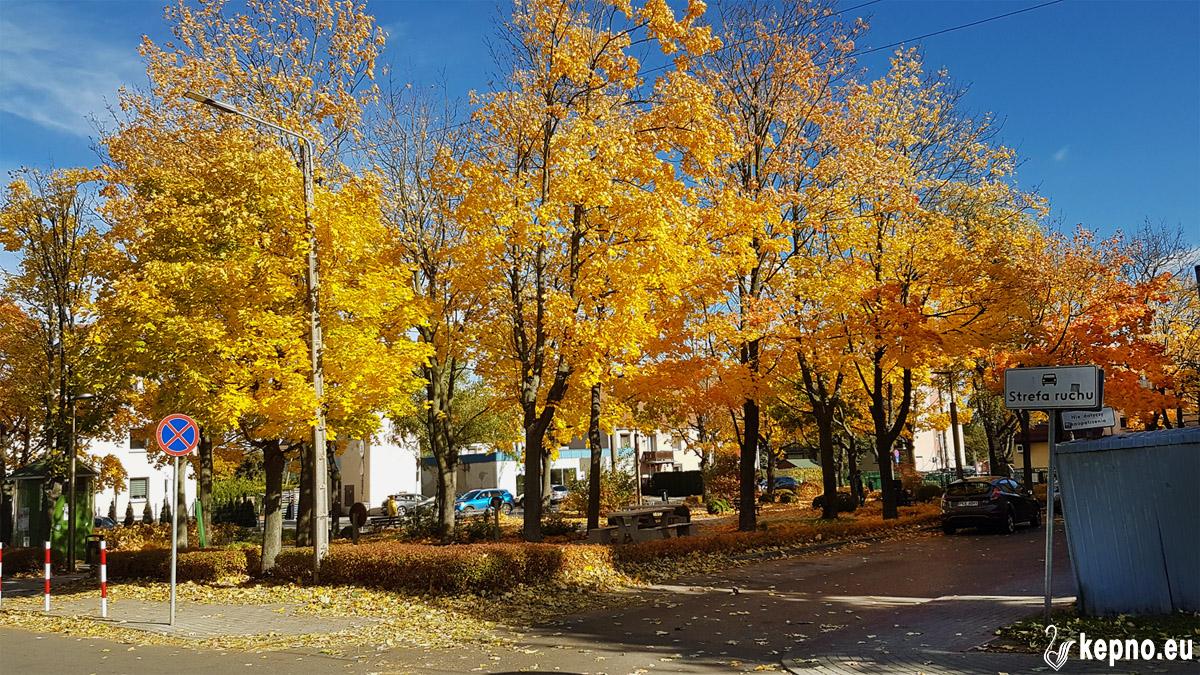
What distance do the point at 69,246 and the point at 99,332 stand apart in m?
7.55

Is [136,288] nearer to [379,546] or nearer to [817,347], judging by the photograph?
[379,546]

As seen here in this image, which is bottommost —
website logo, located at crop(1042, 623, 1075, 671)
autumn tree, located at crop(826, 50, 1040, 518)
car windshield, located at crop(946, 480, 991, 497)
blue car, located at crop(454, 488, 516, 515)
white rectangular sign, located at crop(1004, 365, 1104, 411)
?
blue car, located at crop(454, 488, 516, 515)

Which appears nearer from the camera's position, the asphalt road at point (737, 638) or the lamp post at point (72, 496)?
the asphalt road at point (737, 638)

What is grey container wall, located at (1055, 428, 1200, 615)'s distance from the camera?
841 cm

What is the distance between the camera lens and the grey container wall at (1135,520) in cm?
841

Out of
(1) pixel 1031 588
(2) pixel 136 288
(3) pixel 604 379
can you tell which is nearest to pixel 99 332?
(2) pixel 136 288

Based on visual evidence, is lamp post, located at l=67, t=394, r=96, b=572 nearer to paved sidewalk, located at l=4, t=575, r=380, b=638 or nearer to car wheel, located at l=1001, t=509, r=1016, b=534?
paved sidewalk, located at l=4, t=575, r=380, b=638

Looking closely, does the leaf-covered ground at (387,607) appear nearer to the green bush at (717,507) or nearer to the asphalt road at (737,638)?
the asphalt road at (737,638)

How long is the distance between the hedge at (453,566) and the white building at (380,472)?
4181cm

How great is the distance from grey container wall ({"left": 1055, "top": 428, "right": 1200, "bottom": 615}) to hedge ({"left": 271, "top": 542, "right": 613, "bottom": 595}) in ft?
25.4

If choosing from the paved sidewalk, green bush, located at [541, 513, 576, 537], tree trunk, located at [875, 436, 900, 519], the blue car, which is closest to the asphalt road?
the paved sidewalk

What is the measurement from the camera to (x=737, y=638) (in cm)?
977

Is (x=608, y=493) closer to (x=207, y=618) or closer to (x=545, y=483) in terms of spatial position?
(x=545, y=483)

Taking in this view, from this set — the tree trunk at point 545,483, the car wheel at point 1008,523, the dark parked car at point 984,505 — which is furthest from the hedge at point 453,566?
the tree trunk at point 545,483
